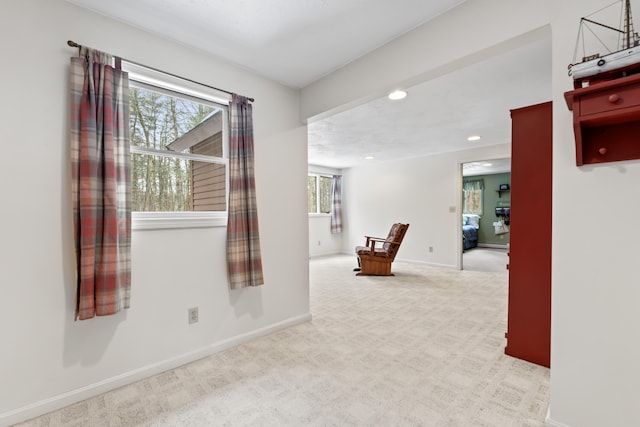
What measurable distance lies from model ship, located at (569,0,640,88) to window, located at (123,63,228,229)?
2.24m

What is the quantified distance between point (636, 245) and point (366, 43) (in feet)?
6.25

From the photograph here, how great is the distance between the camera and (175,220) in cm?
205

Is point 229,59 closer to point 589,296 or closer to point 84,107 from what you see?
point 84,107

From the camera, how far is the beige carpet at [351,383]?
1538 mm

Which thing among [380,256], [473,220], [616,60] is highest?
[616,60]

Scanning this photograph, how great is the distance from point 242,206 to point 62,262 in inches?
45.4

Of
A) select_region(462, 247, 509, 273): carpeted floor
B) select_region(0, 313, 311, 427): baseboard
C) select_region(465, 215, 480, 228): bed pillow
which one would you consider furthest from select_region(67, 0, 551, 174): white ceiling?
select_region(465, 215, 480, 228): bed pillow

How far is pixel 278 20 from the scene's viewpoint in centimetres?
180

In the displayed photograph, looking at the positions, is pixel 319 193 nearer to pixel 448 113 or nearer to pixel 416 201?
pixel 416 201

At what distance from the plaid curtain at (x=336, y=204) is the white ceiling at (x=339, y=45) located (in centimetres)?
367

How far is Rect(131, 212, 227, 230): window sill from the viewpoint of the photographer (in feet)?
6.25

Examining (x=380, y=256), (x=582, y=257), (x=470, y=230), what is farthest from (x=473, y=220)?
(x=582, y=257)

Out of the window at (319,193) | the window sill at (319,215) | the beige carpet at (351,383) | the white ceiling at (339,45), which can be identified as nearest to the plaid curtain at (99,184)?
the white ceiling at (339,45)

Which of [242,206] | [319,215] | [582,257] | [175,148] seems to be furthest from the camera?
[319,215]
